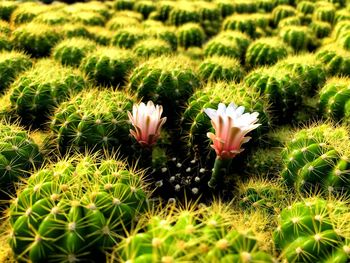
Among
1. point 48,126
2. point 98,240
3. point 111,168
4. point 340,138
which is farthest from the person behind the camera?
point 48,126

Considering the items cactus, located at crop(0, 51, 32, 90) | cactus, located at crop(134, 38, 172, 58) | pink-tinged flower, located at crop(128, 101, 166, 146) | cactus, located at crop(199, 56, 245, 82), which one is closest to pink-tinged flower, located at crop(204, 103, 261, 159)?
pink-tinged flower, located at crop(128, 101, 166, 146)

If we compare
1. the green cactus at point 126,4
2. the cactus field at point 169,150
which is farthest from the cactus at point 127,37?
the green cactus at point 126,4

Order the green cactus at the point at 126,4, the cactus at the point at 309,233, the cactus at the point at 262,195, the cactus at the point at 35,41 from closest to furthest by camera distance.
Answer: the cactus at the point at 309,233 → the cactus at the point at 262,195 → the cactus at the point at 35,41 → the green cactus at the point at 126,4

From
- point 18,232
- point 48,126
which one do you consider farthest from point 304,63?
point 18,232

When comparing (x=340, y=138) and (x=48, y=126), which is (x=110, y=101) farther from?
(x=340, y=138)

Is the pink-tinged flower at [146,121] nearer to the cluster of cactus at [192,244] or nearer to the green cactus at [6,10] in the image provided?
the cluster of cactus at [192,244]

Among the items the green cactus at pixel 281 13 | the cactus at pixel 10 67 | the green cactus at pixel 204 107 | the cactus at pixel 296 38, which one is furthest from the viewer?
the green cactus at pixel 281 13
